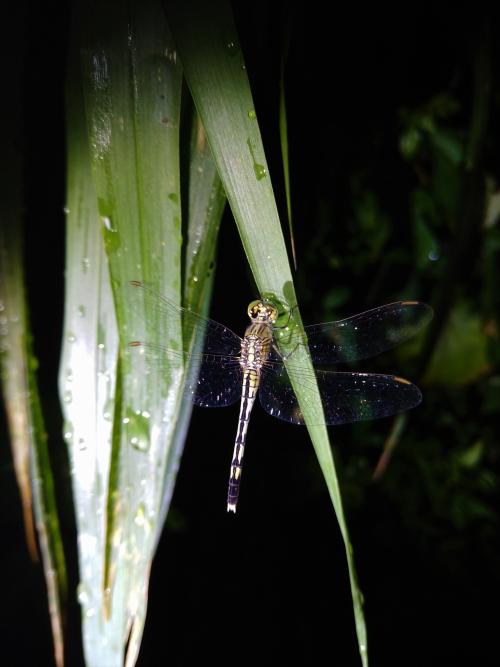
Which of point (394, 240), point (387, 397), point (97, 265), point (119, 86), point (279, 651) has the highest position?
point (394, 240)

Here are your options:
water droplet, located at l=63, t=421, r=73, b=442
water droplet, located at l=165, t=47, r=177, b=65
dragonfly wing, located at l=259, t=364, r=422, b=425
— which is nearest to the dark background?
water droplet, located at l=165, t=47, r=177, b=65

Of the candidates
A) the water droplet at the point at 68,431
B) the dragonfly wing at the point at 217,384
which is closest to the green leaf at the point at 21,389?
the water droplet at the point at 68,431

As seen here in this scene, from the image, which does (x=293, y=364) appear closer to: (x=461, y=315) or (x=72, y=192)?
(x=72, y=192)

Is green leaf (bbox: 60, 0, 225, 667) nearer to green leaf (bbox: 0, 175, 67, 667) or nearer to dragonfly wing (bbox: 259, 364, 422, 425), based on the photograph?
green leaf (bbox: 0, 175, 67, 667)

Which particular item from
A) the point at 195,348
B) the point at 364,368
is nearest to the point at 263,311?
the point at 195,348

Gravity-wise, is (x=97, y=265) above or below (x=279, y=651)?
above

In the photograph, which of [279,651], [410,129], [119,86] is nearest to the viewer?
[119,86]

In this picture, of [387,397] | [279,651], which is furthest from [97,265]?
[279,651]

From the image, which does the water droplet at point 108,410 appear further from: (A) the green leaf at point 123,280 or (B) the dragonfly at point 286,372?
(B) the dragonfly at point 286,372
